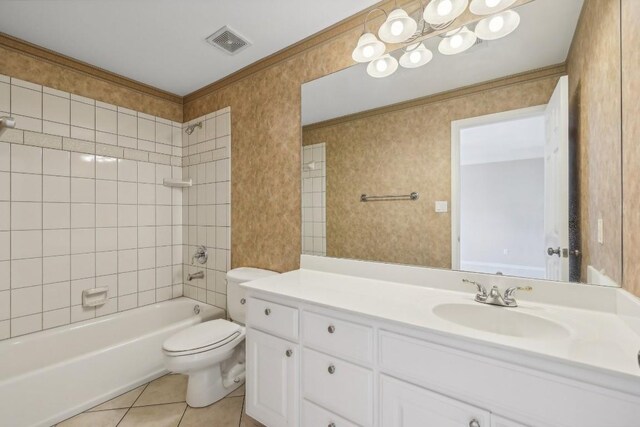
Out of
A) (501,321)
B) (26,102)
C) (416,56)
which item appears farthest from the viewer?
(26,102)

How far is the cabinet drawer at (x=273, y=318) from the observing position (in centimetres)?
133

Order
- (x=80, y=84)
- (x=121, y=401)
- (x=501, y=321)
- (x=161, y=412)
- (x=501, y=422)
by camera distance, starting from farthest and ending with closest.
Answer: (x=80, y=84) → (x=121, y=401) → (x=161, y=412) → (x=501, y=321) → (x=501, y=422)

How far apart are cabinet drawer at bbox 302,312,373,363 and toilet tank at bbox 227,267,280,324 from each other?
0.80 m

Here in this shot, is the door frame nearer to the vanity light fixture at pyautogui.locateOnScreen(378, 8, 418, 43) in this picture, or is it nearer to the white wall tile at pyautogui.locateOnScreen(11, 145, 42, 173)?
the vanity light fixture at pyautogui.locateOnScreen(378, 8, 418, 43)

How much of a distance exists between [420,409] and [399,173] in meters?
1.08

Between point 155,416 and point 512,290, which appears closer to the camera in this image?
point 512,290

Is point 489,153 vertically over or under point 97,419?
over

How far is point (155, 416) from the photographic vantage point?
1.69 meters

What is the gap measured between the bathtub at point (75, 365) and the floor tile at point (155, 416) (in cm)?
27

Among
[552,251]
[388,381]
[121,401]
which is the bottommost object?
[121,401]

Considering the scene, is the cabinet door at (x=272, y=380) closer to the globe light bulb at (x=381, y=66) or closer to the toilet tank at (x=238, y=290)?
the toilet tank at (x=238, y=290)

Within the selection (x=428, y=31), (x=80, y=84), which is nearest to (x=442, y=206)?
(x=428, y=31)

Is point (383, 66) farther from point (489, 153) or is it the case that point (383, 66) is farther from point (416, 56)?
point (489, 153)

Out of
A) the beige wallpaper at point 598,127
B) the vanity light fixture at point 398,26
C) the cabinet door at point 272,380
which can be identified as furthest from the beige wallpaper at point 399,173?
the cabinet door at point 272,380
